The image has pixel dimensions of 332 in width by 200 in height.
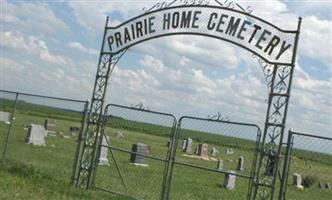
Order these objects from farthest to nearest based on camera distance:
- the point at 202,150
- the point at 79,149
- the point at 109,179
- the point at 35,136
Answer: the point at 202,150, the point at 35,136, the point at 109,179, the point at 79,149

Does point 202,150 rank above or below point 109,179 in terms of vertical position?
above

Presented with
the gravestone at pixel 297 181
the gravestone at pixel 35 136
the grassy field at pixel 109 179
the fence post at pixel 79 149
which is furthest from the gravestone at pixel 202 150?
the fence post at pixel 79 149

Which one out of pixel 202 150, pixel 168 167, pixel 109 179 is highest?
pixel 202 150

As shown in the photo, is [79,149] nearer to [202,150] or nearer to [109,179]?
[109,179]

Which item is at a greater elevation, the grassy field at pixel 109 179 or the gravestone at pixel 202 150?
the gravestone at pixel 202 150

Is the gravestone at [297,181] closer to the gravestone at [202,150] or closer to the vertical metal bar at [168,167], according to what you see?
the gravestone at [202,150]

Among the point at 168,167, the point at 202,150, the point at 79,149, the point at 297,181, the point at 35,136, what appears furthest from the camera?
the point at 202,150

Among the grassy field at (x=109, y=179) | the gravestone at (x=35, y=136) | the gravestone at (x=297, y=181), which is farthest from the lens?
the gravestone at (x=35, y=136)

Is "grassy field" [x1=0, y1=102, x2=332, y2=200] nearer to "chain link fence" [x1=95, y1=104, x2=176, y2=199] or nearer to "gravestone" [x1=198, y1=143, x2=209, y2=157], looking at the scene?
"chain link fence" [x1=95, y1=104, x2=176, y2=199]

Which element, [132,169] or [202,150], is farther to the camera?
[202,150]

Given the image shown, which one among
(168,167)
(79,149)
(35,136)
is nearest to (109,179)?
(79,149)

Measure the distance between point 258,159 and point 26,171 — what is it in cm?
596

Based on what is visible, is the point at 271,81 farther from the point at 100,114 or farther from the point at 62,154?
the point at 62,154

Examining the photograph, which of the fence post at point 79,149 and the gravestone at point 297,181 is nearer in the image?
the fence post at point 79,149
